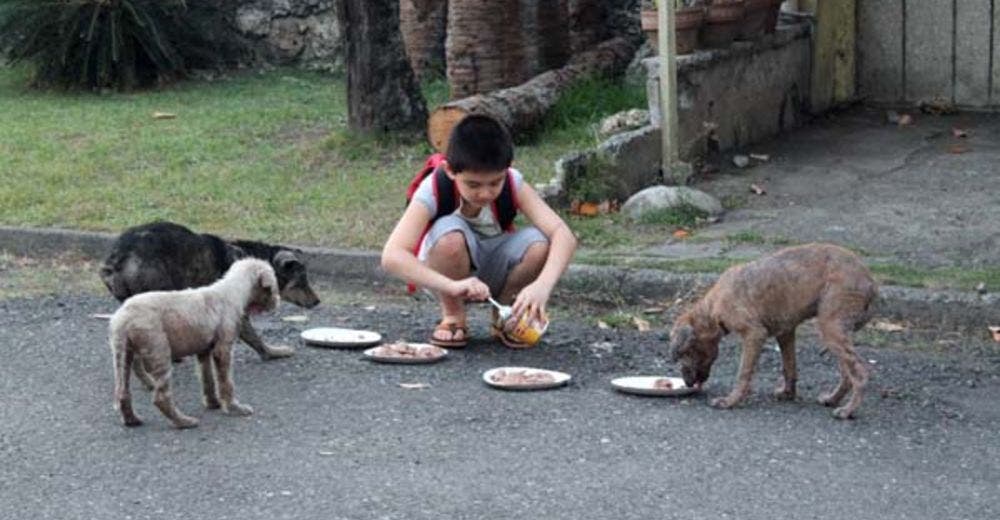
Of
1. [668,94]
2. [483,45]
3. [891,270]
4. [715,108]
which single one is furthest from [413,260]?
[483,45]

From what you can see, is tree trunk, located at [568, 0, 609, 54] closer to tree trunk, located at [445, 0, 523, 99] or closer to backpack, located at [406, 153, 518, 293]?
tree trunk, located at [445, 0, 523, 99]

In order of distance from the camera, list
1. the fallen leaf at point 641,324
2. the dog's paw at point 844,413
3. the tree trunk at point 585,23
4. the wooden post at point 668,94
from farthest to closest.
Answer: the tree trunk at point 585,23
the wooden post at point 668,94
the fallen leaf at point 641,324
the dog's paw at point 844,413

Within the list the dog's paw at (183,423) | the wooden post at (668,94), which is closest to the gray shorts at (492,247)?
the dog's paw at (183,423)

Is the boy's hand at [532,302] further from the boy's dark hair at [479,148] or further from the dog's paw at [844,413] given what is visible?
the dog's paw at [844,413]

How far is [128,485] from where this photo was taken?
6.02 m

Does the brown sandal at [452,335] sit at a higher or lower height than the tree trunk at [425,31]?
lower

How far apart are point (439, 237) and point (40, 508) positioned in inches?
95.3

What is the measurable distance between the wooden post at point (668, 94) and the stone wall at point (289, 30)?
A: 645cm

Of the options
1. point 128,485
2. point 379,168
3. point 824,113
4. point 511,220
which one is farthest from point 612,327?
point 824,113

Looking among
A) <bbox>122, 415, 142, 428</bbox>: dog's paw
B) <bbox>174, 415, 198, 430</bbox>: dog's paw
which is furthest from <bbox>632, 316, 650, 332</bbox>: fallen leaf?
<bbox>122, 415, 142, 428</bbox>: dog's paw

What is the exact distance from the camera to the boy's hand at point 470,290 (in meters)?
7.33

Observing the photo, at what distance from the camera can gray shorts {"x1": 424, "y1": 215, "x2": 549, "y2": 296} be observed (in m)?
7.75

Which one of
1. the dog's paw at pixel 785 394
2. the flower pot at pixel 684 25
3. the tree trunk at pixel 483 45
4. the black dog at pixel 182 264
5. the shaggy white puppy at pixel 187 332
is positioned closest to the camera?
the shaggy white puppy at pixel 187 332

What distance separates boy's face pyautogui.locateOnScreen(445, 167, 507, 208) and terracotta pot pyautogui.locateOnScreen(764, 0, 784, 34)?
522 cm
